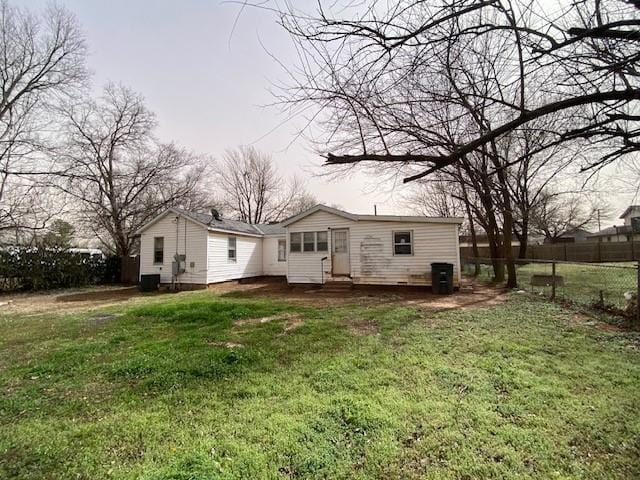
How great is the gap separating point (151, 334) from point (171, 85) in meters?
4.57

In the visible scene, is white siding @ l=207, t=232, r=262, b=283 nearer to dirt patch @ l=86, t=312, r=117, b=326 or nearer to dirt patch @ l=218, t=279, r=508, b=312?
dirt patch @ l=218, t=279, r=508, b=312

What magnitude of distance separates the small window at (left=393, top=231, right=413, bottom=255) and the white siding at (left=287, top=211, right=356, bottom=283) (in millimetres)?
1809

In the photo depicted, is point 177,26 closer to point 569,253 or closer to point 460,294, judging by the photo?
point 460,294

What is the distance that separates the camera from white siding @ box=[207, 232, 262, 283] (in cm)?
1384

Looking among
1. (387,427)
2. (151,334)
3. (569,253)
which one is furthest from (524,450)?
(569,253)

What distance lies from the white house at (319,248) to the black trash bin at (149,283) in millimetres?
575

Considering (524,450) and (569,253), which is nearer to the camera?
(524,450)

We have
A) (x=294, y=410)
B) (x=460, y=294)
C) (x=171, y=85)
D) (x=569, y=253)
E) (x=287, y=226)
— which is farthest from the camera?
(x=569, y=253)

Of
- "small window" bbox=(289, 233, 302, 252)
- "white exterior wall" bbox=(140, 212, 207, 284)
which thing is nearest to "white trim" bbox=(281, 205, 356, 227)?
"small window" bbox=(289, 233, 302, 252)

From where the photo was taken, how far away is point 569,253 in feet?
81.8

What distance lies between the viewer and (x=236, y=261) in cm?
1562

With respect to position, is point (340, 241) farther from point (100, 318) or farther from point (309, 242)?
point (100, 318)

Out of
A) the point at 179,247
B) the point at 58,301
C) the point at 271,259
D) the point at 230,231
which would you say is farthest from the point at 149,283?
the point at 271,259

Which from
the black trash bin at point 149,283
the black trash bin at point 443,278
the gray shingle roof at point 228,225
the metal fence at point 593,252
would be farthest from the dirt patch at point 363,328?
the metal fence at point 593,252
